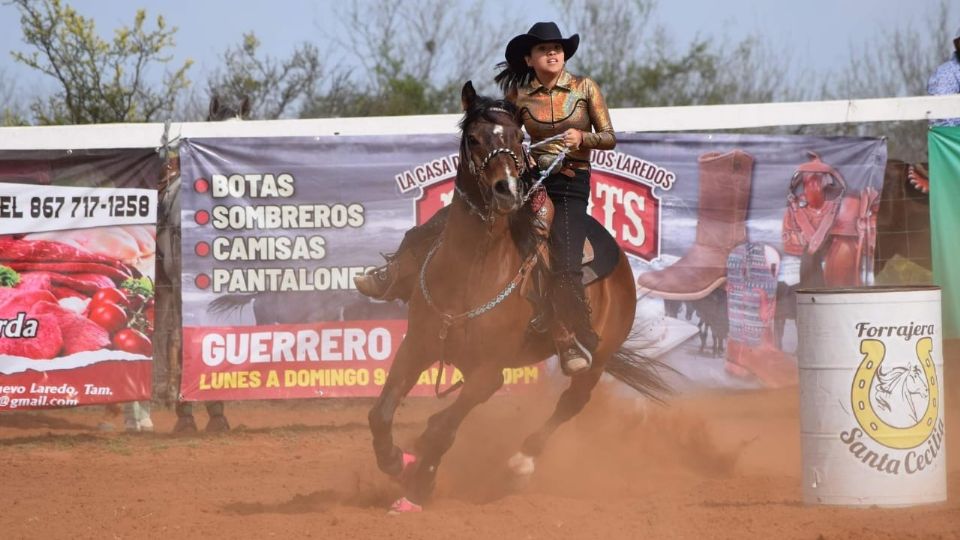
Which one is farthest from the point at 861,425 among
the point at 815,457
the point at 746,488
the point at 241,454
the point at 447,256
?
the point at 241,454

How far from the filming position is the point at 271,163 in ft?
38.4

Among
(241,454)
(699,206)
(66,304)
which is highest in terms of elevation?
(699,206)

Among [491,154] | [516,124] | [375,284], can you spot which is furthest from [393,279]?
[491,154]

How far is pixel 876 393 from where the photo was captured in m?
6.91

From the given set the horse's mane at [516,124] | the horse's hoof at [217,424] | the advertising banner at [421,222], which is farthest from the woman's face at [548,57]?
the horse's hoof at [217,424]

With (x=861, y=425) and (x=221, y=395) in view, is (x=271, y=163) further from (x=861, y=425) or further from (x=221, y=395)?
(x=861, y=425)

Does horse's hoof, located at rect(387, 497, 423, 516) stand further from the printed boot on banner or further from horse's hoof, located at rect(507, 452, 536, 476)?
the printed boot on banner

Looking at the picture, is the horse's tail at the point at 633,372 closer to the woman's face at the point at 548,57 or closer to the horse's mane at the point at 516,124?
the horse's mane at the point at 516,124

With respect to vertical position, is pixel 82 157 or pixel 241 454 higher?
pixel 82 157

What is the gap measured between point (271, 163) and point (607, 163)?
3312 millimetres

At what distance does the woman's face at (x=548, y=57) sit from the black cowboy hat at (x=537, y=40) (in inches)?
1.3

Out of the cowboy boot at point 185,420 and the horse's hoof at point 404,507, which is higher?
the cowboy boot at point 185,420

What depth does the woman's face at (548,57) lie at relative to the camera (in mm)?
7715

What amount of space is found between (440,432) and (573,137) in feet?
6.51
